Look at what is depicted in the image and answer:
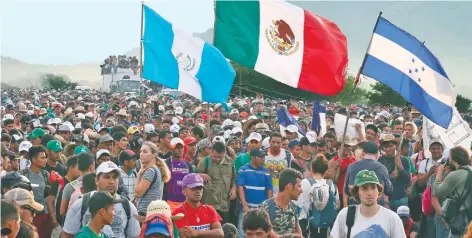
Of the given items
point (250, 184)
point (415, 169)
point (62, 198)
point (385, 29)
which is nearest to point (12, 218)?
point (62, 198)

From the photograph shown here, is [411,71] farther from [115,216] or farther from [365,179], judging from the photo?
[115,216]

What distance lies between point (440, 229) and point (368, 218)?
3.69 m

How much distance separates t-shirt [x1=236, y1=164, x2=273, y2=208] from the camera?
10.4 metres

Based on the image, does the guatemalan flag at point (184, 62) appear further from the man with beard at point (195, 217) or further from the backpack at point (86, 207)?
the backpack at point (86, 207)

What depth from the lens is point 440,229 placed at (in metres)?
10.3

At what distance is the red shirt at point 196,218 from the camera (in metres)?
7.62

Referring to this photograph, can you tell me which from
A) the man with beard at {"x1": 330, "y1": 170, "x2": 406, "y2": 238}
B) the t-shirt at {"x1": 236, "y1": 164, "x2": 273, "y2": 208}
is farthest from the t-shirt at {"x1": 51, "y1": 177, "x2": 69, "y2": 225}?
the man with beard at {"x1": 330, "y1": 170, "x2": 406, "y2": 238}

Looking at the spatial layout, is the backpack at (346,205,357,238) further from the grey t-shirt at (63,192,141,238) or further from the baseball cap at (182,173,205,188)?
the grey t-shirt at (63,192,141,238)

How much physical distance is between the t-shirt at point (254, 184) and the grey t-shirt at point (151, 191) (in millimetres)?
1779

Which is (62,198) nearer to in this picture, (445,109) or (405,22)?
(445,109)

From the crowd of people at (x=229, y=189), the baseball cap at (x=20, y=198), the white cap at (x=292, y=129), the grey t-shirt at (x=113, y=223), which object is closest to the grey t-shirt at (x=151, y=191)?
the crowd of people at (x=229, y=189)

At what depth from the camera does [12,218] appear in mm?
5688

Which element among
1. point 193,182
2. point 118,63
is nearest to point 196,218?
point 193,182

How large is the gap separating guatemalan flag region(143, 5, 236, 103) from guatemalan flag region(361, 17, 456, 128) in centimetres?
295
